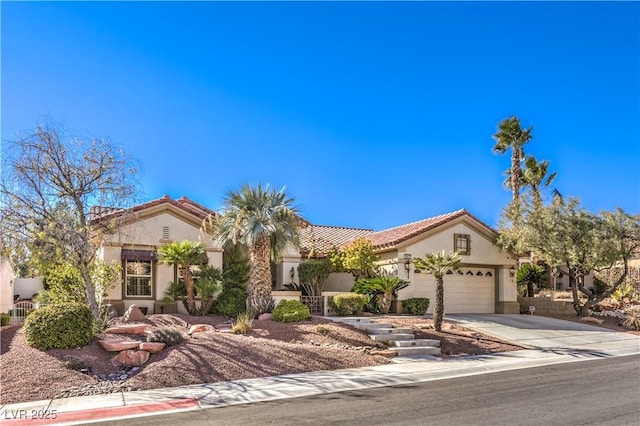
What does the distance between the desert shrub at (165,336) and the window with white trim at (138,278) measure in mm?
7553

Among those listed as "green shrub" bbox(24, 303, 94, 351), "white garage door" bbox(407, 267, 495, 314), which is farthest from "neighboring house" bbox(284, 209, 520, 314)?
"green shrub" bbox(24, 303, 94, 351)

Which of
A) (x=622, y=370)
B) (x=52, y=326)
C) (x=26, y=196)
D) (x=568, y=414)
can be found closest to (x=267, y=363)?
(x=52, y=326)

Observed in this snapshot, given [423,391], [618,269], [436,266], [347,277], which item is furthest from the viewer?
[618,269]

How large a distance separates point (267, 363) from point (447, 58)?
1264cm

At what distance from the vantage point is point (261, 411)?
9.55 m

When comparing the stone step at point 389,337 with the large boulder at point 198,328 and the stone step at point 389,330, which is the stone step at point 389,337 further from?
the large boulder at point 198,328

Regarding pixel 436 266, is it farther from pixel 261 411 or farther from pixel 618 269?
pixel 618 269

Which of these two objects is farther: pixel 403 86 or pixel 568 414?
pixel 403 86

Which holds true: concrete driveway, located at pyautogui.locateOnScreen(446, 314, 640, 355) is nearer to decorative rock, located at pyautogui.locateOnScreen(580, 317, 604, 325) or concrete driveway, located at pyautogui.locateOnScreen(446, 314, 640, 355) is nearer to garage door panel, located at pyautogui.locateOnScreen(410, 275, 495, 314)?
decorative rock, located at pyautogui.locateOnScreen(580, 317, 604, 325)

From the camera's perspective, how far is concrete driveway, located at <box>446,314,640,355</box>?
59.9ft

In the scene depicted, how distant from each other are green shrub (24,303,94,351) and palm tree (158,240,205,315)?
588 centimetres

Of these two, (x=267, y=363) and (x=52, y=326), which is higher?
(x=52, y=326)

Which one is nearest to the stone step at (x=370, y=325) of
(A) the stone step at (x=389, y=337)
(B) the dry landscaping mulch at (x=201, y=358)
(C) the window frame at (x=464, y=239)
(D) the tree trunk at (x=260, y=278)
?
(B) the dry landscaping mulch at (x=201, y=358)

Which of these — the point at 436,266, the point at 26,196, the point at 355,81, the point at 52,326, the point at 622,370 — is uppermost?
the point at 355,81
